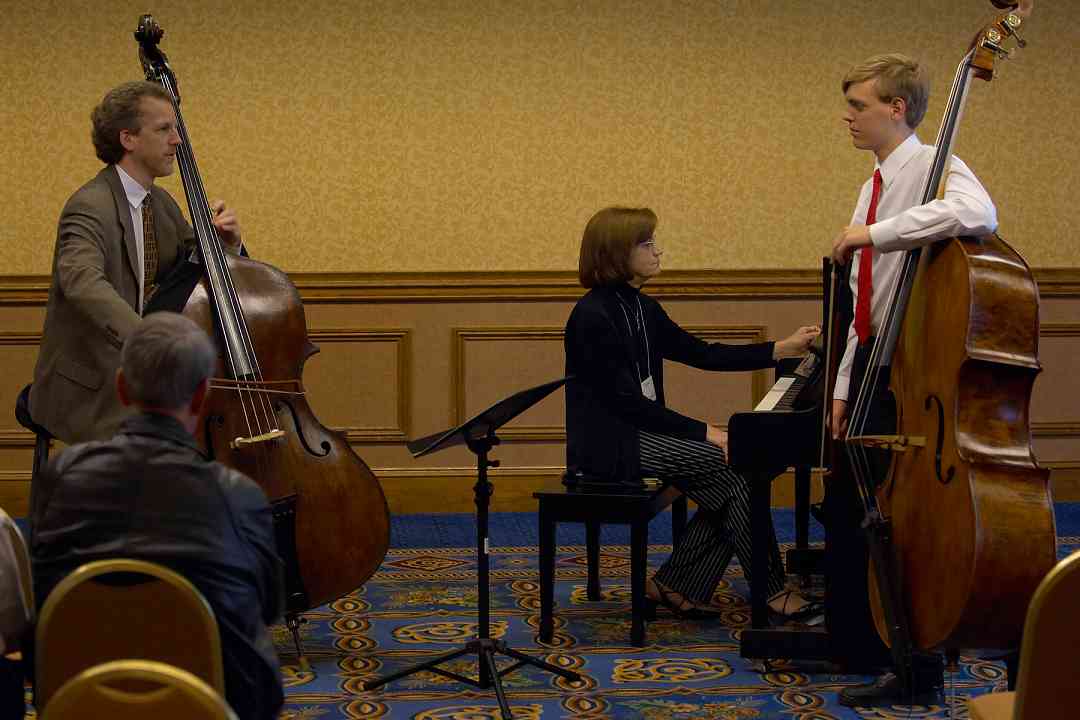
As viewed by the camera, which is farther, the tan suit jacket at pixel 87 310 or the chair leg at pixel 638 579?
the chair leg at pixel 638 579

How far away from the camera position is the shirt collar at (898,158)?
290 cm

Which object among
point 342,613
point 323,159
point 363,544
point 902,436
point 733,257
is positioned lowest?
point 342,613

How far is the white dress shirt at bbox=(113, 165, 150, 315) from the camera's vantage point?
311 centimetres

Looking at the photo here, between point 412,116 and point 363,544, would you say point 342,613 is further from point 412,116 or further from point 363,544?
point 412,116

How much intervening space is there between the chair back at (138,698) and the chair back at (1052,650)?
987 mm

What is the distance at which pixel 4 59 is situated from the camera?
17.0ft

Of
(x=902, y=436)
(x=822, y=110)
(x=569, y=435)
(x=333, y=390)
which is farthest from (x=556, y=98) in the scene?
(x=902, y=436)

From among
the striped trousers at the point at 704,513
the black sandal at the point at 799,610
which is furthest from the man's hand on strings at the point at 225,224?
the black sandal at the point at 799,610

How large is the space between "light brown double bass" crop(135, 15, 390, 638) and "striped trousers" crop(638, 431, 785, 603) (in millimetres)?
933

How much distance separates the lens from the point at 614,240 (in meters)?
3.69

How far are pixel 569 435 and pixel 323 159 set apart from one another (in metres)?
2.09

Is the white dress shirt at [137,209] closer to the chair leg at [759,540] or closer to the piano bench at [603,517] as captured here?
the piano bench at [603,517]

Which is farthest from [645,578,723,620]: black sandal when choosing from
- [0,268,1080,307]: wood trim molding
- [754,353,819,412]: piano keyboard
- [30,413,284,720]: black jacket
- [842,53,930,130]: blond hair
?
[30,413,284,720]: black jacket

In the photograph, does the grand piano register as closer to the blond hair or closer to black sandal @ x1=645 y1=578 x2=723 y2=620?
black sandal @ x1=645 y1=578 x2=723 y2=620
